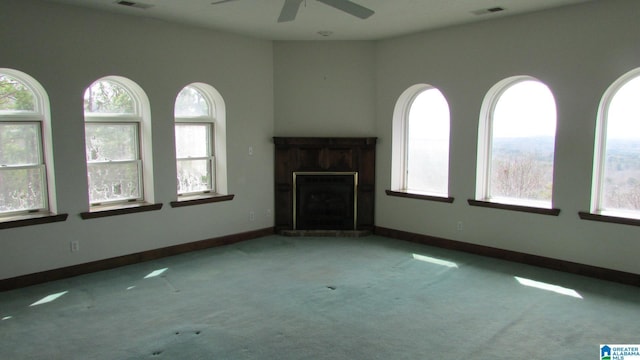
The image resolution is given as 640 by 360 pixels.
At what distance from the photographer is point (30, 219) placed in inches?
177

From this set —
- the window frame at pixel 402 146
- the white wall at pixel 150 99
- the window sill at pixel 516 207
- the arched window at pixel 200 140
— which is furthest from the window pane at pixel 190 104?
the window sill at pixel 516 207

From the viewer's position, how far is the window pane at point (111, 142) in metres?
5.09

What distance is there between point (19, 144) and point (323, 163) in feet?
12.2

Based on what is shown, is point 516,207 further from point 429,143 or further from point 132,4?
point 132,4

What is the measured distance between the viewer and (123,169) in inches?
212

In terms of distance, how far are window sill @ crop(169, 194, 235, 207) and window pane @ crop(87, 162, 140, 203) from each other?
50cm

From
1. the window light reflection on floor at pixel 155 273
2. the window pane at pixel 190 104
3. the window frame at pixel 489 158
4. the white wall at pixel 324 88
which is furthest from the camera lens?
the white wall at pixel 324 88

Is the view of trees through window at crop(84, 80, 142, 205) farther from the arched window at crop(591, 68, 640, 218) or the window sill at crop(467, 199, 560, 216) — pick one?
the arched window at crop(591, 68, 640, 218)

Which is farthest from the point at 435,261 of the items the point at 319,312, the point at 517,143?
the point at 319,312

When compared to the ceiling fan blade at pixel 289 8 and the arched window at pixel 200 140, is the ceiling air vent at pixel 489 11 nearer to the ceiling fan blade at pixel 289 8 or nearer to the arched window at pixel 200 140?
the ceiling fan blade at pixel 289 8

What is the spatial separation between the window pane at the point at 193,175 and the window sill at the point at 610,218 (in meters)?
4.55

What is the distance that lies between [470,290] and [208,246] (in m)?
3.36

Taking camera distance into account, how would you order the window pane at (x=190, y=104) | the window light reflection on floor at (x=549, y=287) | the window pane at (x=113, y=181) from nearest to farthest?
the window light reflection on floor at (x=549, y=287) < the window pane at (x=113, y=181) < the window pane at (x=190, y=104)

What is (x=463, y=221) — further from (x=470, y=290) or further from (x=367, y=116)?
(x=367, y=116)
